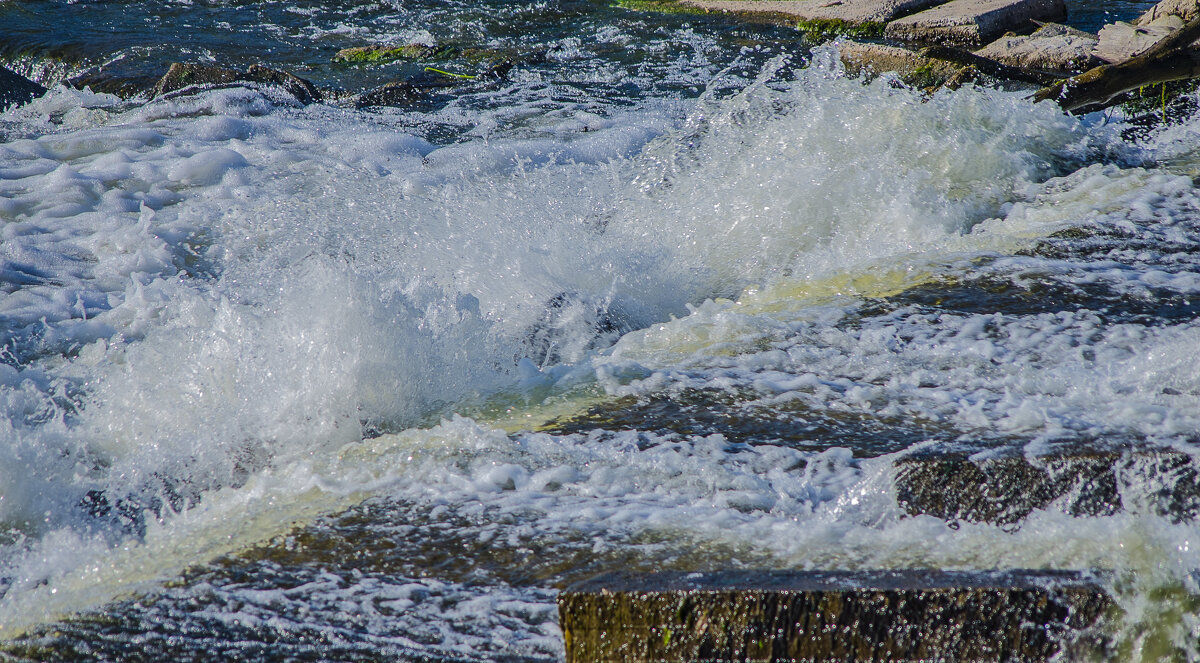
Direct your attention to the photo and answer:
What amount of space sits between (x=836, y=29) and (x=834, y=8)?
483 millimetres

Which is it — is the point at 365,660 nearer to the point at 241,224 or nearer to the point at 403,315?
the point at 403,315

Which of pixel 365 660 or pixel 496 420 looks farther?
pixel 496 420

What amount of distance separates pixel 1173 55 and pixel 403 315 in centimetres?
631

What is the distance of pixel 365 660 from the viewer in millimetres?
1983

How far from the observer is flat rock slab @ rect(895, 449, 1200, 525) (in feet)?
6.97

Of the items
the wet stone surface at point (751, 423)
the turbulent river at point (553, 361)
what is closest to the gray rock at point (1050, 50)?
the turbulent river at point (553, 361)

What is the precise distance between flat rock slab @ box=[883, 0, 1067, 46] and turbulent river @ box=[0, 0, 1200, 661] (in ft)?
11.4

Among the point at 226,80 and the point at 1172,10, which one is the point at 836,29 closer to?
the point at 1172,10

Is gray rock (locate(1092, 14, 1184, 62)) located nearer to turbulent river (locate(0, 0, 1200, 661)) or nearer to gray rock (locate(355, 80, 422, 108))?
turbulent river (locate(0, 0, 1200, 661))

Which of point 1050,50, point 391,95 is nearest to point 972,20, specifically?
point 1050,50

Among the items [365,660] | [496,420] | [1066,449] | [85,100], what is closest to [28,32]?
[85,100]

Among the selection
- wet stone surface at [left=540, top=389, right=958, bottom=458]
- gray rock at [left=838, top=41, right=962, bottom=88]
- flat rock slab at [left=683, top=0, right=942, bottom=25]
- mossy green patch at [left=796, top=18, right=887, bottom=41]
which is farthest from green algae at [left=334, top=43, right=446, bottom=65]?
wet stone surface at [left=540, top=389, right=958, bottom=458]

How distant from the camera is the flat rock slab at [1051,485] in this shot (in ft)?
6.97

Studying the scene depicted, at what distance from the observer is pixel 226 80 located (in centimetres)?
890
